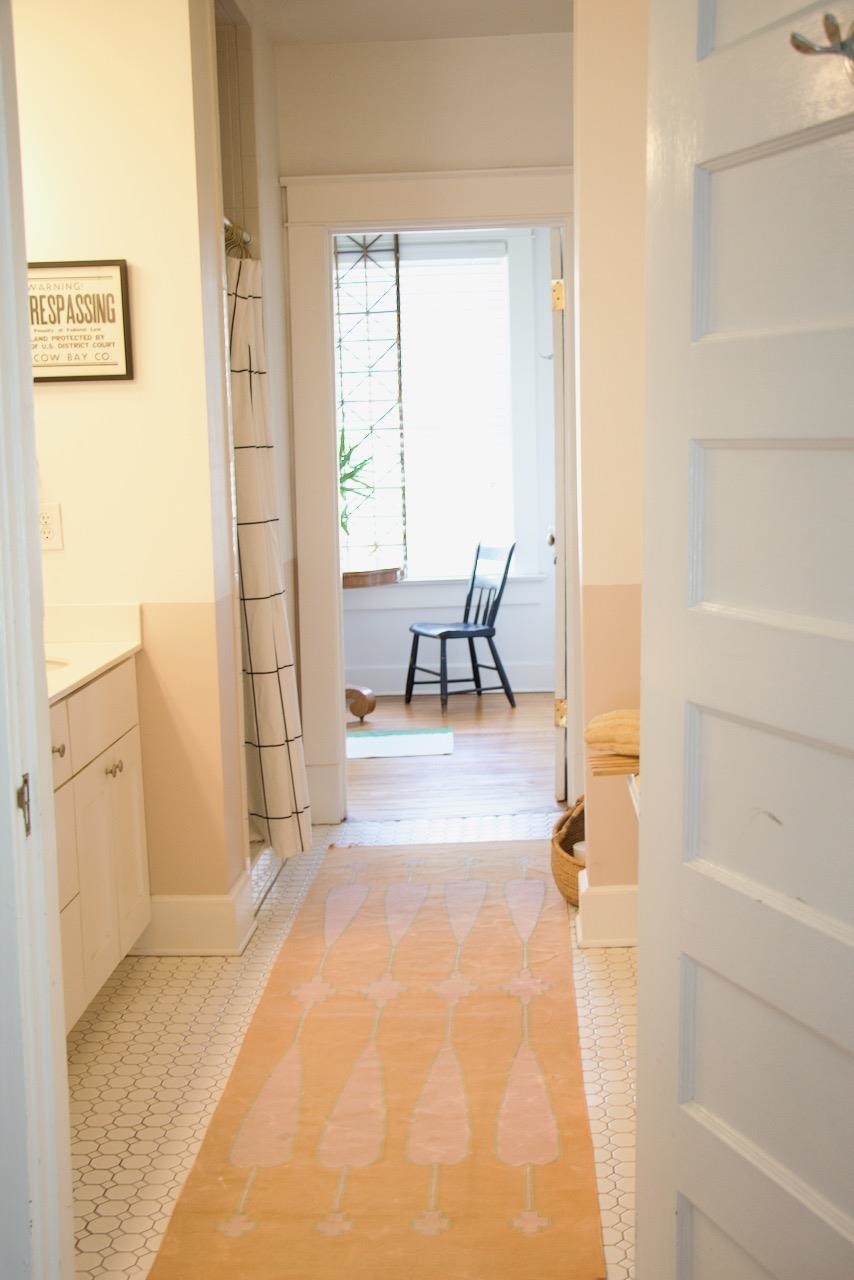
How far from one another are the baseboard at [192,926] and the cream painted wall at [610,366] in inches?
37.5

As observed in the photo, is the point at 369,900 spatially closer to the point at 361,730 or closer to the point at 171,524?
the point at 171,524

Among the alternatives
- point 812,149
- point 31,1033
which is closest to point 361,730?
point 31,1033

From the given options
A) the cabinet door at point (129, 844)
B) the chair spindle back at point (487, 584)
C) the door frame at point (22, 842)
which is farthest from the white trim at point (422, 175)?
the door frame at point (22, 842)

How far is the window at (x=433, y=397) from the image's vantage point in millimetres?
6844

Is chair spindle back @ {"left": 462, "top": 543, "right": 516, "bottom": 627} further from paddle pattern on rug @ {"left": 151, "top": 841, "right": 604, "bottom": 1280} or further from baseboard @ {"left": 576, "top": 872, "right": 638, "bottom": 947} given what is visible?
baseboard @ {"left": 576, "top": 872, "right": 638, "bottom": 947}

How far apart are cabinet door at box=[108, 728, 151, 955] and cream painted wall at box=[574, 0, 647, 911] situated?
1.18 meters

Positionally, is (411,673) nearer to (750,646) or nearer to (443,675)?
(443,675)

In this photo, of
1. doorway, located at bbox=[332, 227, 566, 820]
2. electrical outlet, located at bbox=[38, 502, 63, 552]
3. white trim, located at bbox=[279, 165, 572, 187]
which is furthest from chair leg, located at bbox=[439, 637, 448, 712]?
electrical outlet, located at bbox=[38, 502, 63, 552]

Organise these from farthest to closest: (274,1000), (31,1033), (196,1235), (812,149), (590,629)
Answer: (590,629), (274,1000), (196,1235), (31,1033), (812,149)

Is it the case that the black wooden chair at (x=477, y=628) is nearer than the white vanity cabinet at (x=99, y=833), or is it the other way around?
the white vanity cabinet at (x=99, y=833)

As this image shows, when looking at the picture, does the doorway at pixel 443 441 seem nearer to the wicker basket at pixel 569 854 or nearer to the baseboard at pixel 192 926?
the wicker basket at pixel 569 854

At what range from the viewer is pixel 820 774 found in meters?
1.36

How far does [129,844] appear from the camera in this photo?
3246 millimetres

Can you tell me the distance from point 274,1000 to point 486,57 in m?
3.18
